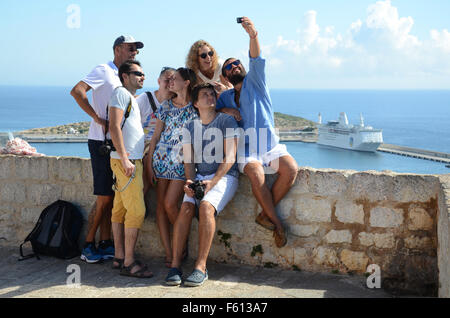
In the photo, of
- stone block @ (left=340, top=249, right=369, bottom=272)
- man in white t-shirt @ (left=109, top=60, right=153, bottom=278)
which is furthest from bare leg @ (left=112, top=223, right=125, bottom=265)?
stone block @ (left=340, top=249, right=369, bottom=272)

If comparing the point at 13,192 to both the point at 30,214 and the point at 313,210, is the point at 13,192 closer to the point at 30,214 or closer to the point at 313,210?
the point at 30,214

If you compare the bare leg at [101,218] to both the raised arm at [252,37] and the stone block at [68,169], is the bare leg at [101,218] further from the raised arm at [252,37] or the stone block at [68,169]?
the raised arm at [252,37]

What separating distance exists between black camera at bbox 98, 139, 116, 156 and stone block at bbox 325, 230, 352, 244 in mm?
1832

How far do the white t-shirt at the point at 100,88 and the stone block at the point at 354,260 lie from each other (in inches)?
86.9

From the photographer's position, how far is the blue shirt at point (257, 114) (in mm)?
3471

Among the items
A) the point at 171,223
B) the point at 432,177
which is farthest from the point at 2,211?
the point at 432,177

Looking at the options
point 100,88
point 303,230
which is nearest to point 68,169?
point 100,88

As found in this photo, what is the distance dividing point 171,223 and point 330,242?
130 cm

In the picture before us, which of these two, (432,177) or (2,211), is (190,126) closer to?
(432,177)

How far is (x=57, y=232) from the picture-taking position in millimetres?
4109

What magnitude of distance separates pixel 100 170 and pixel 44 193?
0.98 meters

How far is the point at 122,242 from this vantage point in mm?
3760
